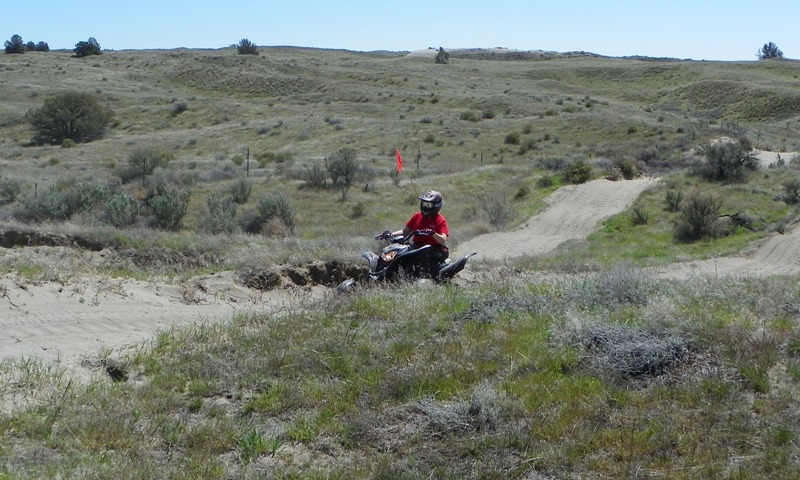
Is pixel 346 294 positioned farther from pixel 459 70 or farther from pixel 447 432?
pixel 459 70

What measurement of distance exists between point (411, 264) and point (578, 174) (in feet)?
66.1

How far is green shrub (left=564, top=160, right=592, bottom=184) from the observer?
1150 inches

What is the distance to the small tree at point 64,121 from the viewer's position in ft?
167

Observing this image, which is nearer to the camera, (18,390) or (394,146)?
(18,390)

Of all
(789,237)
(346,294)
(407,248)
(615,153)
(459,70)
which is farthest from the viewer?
(459,70)

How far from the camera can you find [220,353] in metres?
6.56

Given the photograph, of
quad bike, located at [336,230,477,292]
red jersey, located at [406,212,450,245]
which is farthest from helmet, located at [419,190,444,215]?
quad bike, located at [336,230,477,292]

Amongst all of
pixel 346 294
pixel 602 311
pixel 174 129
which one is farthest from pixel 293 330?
pixel 174 129

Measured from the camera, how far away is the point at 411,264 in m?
10.3

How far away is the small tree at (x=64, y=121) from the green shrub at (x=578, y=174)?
33470 millimetres

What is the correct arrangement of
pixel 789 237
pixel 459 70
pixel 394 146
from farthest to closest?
pixel 459 70 < pixel 394 146 < pixel 789 237

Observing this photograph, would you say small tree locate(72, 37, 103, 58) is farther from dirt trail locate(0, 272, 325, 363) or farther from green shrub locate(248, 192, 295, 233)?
dirt trail locate(0, 272, 325, 363)

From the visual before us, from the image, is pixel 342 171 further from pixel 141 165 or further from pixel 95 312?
pixel 95 312

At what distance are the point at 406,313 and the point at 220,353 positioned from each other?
5.96 ft
